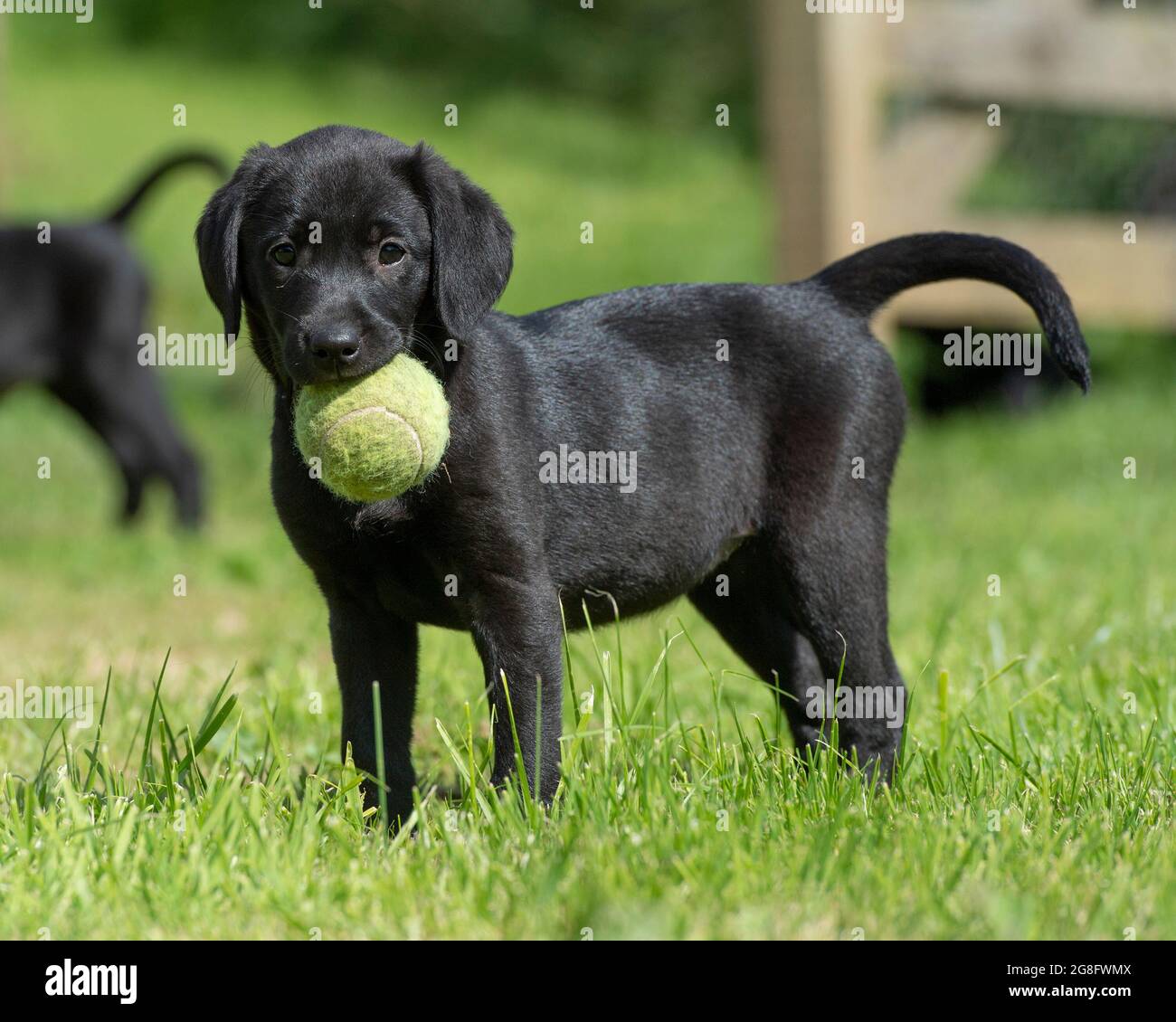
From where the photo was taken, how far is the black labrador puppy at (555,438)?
254 centimetres

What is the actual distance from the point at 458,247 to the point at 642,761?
2.98 feet

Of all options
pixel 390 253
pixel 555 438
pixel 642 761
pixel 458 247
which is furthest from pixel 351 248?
pixel 642 761

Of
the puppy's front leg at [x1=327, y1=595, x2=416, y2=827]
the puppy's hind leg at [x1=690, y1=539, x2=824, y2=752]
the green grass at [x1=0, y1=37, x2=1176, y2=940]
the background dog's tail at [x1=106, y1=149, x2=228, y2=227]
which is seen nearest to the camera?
the green grass at [x1=0, y1=37, x2=1176, y2=940]

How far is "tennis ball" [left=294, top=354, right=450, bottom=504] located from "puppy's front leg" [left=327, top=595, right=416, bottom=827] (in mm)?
305

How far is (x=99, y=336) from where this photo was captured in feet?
22.2

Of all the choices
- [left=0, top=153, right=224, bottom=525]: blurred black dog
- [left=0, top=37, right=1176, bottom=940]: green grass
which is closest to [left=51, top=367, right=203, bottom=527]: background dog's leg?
[left=0, top=153, right=224, bottom=525]: blurred black dog

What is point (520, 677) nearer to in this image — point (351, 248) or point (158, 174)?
point (351, 248)

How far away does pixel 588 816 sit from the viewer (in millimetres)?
2309

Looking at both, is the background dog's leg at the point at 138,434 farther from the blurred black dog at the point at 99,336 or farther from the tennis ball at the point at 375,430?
the tennis ball at the point at 375,430

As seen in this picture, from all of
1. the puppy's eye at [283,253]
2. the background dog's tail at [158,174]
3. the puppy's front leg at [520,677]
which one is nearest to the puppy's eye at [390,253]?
the puppy's eye at [283,253]

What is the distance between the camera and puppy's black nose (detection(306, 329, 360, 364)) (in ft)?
7.82

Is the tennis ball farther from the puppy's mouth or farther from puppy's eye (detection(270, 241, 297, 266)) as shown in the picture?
puppy's eye (detection(270, 241, 297, 266))
